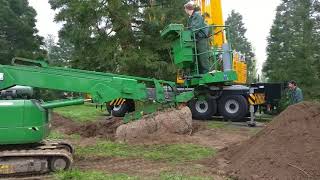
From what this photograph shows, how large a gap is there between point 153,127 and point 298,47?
25474mm

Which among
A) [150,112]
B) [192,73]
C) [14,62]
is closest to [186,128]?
[150,112]

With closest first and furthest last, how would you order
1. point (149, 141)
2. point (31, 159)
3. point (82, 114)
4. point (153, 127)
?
1. point (31, 159)
2. point (149, 141)
3. point (153, 127)
4. point (82, 114)

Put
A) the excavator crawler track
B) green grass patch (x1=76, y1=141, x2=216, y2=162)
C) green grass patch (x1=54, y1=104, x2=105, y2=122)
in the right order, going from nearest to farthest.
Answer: the excavator crawler track
green grass patch (x1=76, y1=141, x2=216, y2=162)
green grass patch (x1=54, y1=104, x2=105, y2=122)

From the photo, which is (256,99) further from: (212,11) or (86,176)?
(86,176)

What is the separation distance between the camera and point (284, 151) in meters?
8.41

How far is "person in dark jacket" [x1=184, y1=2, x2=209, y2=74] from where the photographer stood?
1397 cm

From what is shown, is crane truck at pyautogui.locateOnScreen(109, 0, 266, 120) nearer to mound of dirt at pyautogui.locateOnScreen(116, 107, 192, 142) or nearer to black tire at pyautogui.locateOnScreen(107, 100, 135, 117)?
black tire at pyautogui.locateOnScreen(107, 100, 135, 117)

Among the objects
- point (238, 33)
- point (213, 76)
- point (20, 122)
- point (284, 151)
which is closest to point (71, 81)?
point (20, 122)

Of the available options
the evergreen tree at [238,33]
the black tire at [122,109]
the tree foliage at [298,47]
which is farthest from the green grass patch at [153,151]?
the evergreen tree at [238,33]

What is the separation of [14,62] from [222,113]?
9.44 m

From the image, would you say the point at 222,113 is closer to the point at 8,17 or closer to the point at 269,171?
the point at 269,171

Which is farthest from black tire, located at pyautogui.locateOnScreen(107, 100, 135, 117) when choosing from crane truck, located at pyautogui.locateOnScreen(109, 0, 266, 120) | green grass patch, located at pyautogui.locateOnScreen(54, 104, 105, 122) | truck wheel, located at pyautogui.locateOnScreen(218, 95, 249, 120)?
truck wheel, located at pyautogui.locateOnScreen(218, 95, 249, 120)

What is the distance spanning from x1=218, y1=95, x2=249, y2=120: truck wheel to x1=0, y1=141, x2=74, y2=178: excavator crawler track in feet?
31.2

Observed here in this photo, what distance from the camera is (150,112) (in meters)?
12.2
